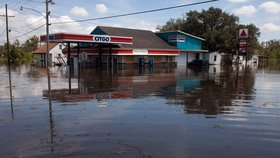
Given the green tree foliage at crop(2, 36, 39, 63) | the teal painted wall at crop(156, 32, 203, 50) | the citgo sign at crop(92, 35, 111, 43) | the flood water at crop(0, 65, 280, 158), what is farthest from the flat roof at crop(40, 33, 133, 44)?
the green tree foliage at crop(2, 36, 39, 63)

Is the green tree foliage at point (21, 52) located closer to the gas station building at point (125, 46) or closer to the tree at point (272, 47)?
the gas station building at point (125, 46)

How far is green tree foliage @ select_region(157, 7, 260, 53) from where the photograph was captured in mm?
61688

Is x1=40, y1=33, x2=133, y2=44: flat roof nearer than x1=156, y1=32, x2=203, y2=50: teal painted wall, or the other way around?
x1=40, y1=33, x2=133, y2=44: flat roof

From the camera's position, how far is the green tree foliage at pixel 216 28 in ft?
202

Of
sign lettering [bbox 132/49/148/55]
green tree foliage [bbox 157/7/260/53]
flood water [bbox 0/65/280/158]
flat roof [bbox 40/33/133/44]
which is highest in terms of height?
green tree foliage [bbox 157/7/260/53]

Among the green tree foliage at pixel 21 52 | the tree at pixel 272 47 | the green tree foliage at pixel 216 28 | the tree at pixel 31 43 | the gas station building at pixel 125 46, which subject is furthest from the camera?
the tree at pixel 272 47

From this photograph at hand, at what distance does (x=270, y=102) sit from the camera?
39.1ft

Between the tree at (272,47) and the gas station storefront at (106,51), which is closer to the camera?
the gas station storefront at (106,51)

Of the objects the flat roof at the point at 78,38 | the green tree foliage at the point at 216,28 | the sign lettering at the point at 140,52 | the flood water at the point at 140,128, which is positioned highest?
the green tree foliage at the point at 216,28

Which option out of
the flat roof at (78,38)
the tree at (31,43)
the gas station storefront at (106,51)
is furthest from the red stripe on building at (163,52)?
the tree at (31,43)

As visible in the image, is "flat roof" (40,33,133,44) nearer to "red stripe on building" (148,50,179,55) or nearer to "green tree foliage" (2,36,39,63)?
"red stripe on building" (148,50,179,55)

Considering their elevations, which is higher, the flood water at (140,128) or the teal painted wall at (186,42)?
the teal painted wall at (186,42)

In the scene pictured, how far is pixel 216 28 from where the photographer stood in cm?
6500

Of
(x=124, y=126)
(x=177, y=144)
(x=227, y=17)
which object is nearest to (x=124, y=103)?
(x=124, y=126)
